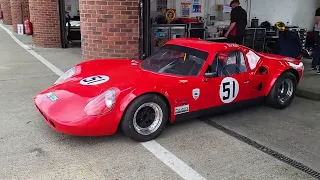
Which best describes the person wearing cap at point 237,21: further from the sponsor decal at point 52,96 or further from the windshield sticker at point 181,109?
the sponsor decal at point 52,96

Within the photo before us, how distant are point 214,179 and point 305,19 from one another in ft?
39.6

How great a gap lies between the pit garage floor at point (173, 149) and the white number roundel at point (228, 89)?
372mm

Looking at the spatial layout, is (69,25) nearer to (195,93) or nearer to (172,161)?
(195,93)

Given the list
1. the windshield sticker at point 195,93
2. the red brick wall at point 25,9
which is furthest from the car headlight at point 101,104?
the red brick wall at point 25,9

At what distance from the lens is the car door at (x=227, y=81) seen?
4285 mm

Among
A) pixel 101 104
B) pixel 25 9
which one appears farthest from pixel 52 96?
pixel 25 9

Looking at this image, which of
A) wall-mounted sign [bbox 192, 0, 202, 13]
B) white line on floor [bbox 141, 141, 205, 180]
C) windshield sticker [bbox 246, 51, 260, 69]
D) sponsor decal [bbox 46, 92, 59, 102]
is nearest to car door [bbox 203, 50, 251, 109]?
windshield sticker [bbox 246, 51, 260, 69]

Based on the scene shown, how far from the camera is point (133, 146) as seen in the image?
3.73 meters

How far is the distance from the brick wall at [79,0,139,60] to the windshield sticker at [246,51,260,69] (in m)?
2.55

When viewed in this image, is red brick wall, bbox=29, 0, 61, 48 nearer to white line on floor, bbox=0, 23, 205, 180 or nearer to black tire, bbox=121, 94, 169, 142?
black tire, bbox=121, 94, 169, 142

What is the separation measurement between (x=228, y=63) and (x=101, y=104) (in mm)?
2006

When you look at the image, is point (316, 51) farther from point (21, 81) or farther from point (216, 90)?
point (21, 81)

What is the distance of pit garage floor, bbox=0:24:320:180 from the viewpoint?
317 centimetres

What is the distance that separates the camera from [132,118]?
12.0ft
